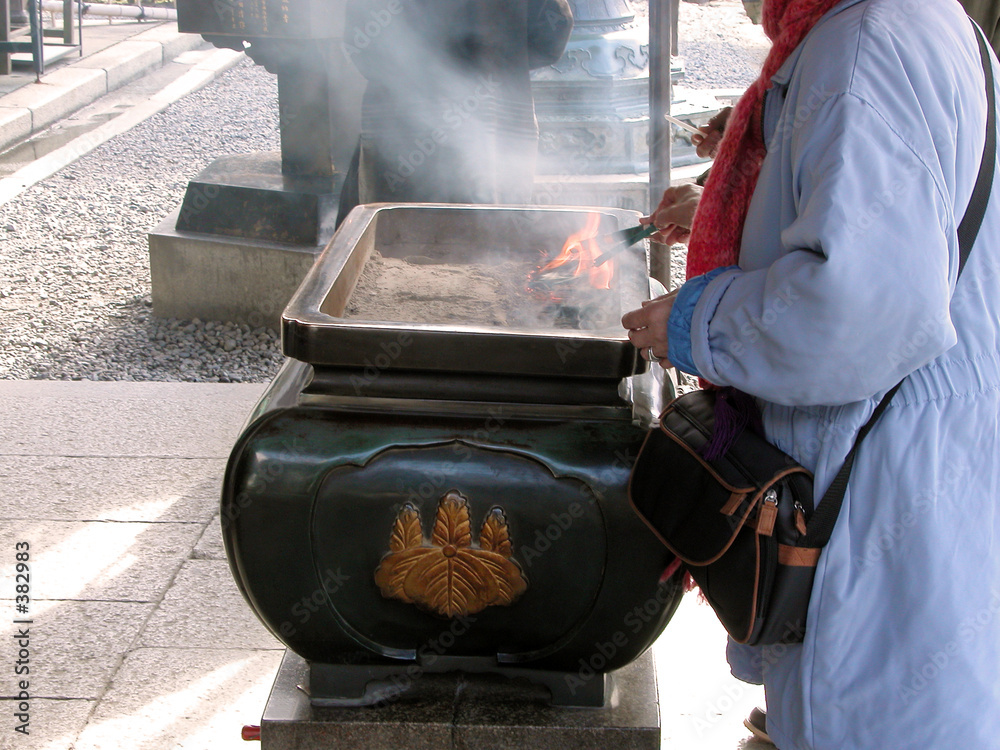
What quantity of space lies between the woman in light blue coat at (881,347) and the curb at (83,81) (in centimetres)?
880

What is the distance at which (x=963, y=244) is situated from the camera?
117 centimetres

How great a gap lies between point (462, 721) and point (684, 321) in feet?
3.14

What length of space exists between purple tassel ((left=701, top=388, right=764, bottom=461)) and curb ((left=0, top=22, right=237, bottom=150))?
869 cm

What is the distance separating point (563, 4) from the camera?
3.62 metres

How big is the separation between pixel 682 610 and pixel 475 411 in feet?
4.17

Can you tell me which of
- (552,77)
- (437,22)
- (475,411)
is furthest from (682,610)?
(552,77)

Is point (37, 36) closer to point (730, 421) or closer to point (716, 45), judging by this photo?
point (716, 45)

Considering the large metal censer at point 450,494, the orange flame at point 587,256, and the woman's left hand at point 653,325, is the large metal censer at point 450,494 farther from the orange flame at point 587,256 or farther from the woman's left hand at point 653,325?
the orange flame at point 587,256

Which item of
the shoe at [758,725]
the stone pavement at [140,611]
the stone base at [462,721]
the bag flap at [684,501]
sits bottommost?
the shoe at [758,725]

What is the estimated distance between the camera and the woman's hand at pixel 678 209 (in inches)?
70.4

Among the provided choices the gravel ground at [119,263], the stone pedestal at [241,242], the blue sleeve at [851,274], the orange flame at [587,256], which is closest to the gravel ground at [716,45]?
the gravel ground at [119,263]

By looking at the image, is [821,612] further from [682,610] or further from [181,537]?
[181,537]

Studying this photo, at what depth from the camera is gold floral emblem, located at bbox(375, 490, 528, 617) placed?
5.38 ft

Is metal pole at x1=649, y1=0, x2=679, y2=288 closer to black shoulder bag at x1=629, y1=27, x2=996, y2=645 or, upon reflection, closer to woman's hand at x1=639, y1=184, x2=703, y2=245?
woman's hand at x1=639, y1=184, x2=703, y2=245
